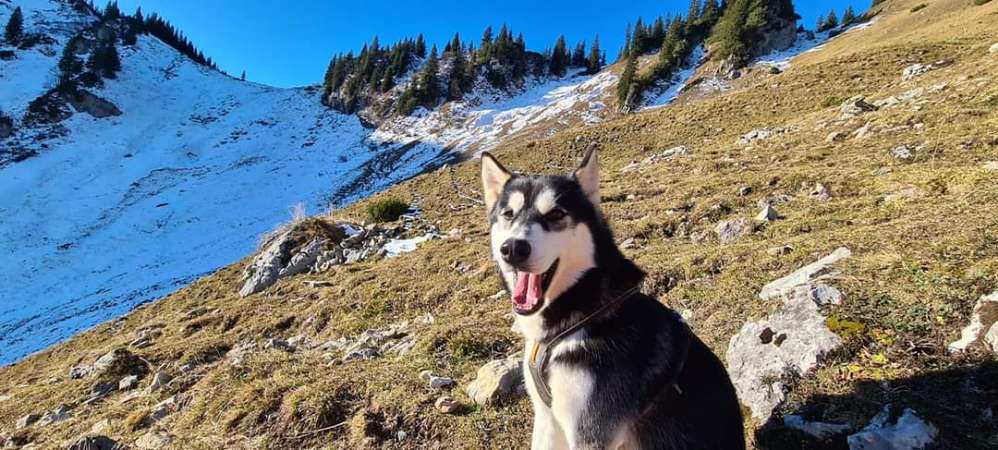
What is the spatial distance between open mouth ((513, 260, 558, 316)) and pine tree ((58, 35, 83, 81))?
9100 cm

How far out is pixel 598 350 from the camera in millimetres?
2836

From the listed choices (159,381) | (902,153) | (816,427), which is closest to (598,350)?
(816,427)

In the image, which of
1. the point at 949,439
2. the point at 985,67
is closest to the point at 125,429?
the point at 949,439

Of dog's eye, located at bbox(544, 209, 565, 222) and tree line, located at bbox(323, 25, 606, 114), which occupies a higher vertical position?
tree line, located at bbox(323, 25, 606, 114)

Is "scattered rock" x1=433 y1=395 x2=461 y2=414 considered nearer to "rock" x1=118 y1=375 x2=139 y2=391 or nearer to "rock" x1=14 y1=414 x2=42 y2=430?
"rock" x1=118 y1=375 x2=139 y2=391

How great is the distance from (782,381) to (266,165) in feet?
187

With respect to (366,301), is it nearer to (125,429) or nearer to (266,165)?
(125,429)

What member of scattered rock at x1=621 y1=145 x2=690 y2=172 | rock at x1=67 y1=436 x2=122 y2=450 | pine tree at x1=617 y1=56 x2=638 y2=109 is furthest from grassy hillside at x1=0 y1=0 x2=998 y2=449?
pine tree at x1=617 y1=56 x2=638 y2=109

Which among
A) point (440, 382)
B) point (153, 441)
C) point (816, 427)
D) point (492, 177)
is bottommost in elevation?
point (816, 427)

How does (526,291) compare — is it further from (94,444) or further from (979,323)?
(94,444)

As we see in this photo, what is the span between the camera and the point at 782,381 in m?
3.54

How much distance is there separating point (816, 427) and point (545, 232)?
2244 millimetres

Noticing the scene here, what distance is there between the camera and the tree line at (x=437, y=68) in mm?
73500

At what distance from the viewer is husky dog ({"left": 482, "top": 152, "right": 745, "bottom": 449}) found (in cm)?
273
